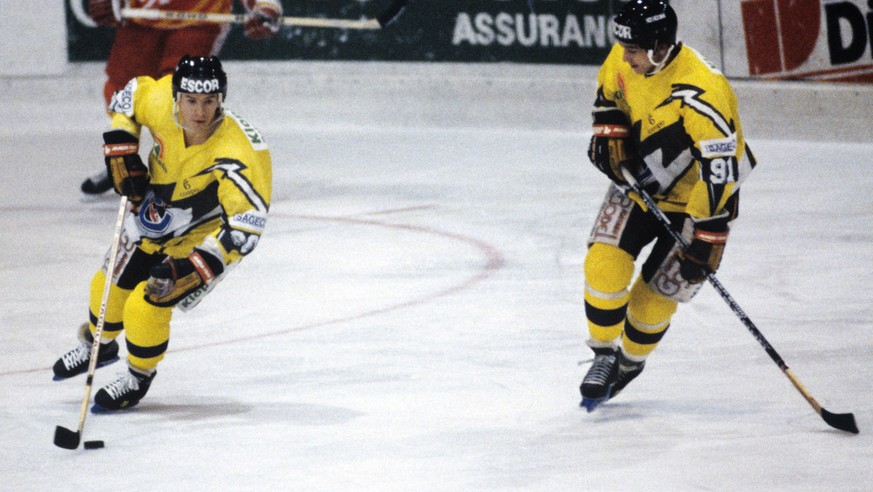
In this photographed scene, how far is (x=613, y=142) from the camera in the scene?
12.6 feet

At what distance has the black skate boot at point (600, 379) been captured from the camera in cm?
381

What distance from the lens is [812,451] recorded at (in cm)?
345

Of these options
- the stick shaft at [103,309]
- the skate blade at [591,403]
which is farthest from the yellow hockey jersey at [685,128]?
the stick shaft at [103,309]

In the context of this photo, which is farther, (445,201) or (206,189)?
(445,201)

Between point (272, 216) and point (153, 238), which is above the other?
point (153, 238)

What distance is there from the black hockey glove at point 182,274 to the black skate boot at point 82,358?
52cm

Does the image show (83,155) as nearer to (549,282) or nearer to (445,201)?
(445,201)

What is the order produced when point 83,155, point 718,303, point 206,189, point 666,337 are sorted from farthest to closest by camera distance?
point 83,155, point 718,303, point 666,337, point 206,189

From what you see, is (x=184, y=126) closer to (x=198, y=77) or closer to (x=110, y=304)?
(x=198, y=77)

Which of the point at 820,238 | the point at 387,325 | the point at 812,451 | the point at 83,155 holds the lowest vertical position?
the point at 83,155

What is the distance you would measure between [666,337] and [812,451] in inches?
51.0

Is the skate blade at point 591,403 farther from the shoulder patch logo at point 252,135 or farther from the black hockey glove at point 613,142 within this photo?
the shoulder patch logo at point 252,135

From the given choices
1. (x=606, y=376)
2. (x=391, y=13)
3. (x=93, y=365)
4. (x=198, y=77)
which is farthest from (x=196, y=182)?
(x=391, y=13)

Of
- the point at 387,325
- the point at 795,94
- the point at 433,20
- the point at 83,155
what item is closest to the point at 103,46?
the point at 83,155
